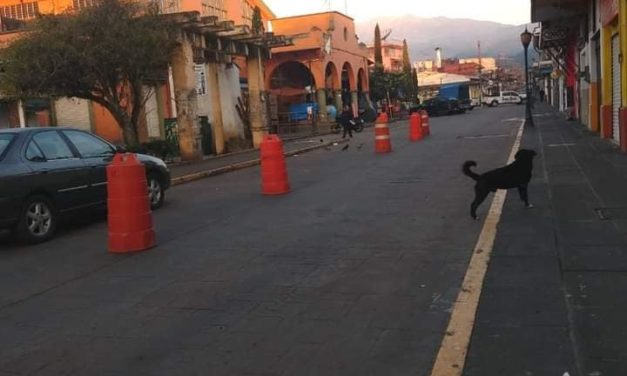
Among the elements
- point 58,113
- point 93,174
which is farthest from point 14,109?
point 93,174

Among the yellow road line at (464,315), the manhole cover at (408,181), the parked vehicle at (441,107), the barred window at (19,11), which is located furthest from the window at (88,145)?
the parked vehicle at (441,107)

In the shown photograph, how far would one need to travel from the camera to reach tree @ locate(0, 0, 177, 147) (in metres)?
17.5

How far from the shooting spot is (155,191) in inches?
484

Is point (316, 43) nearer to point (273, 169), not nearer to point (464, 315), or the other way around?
point (273, 169)

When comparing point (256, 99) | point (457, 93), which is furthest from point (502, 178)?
point (457, 93)

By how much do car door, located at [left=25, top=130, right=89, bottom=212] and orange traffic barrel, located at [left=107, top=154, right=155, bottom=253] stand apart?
1.88 metres

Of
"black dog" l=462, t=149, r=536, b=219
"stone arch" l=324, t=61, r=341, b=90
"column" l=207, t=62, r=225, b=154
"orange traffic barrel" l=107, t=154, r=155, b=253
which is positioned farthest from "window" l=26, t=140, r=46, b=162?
"stone arch" l=324, t=61, r=341, b=90

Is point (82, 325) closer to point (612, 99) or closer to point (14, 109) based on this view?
point (612, 99)

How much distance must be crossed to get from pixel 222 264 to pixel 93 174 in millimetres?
4228

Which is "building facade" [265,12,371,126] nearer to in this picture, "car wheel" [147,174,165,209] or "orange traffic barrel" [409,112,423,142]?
"orange traffic barrel" [409,112,423,142]

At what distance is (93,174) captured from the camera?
34.9ft

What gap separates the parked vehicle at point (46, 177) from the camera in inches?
363

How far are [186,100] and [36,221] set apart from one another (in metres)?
13.8

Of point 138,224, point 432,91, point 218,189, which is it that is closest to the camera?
point 138,224
